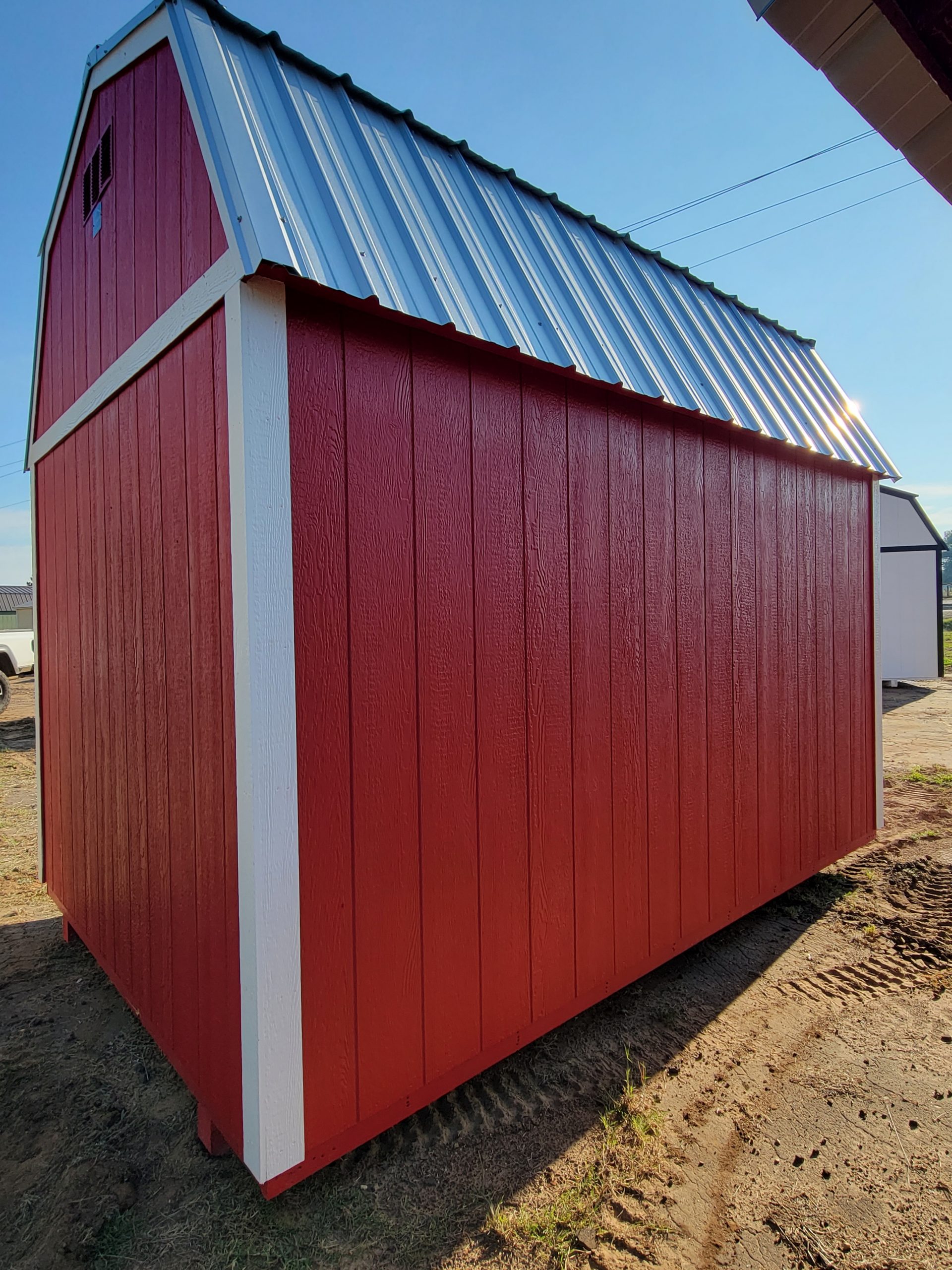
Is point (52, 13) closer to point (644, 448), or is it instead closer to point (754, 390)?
point (644, 448)

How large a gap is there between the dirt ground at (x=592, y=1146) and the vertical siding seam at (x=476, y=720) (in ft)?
1.41

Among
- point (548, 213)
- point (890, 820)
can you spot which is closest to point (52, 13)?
point (548, 213)

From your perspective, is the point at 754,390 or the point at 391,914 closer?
the point at 391,914

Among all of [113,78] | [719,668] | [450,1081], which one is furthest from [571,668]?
[113,78]

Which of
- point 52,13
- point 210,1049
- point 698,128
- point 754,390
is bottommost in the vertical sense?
point 210,1049

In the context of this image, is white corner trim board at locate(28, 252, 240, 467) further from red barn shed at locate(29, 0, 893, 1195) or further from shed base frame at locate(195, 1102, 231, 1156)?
shed base frame at locate(195, 1102, 231, 1156)

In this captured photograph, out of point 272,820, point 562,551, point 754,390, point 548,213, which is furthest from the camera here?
point 754,390

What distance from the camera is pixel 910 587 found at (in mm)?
13352

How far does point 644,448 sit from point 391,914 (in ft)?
6.80

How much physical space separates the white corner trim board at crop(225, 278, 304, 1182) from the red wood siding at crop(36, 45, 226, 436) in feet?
1.29

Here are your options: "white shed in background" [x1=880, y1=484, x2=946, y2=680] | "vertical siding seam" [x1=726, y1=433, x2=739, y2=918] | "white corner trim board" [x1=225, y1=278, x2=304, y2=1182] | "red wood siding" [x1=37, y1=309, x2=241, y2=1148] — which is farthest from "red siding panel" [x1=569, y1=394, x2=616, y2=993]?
"white shed in background" [x1=880, y1=484, x2=946, y2=680]

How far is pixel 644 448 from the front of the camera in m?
2.84

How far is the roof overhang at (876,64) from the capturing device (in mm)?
985

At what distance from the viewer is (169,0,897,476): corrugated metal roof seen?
Result: 70.3 inches
